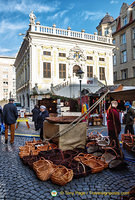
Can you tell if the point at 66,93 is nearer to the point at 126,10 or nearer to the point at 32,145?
the point at 32,145

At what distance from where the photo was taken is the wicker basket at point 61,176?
11.4 ft

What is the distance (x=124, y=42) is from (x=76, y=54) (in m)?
10.1

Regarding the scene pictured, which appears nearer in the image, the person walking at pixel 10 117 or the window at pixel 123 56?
the person walking at pixel 10 117

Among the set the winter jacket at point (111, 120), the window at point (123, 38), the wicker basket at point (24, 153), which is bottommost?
the wicker basket at point (24, 153)

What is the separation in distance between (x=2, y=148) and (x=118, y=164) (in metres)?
4.36

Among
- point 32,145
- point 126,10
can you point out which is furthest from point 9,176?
point 126,10

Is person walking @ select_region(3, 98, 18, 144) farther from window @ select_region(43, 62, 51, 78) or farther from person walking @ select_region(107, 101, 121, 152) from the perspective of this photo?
window @ select_region(43, 62, 51, 78)

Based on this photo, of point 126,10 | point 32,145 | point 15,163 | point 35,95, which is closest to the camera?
point 15,163

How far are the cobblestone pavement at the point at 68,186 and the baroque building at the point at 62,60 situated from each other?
1536 centimetres

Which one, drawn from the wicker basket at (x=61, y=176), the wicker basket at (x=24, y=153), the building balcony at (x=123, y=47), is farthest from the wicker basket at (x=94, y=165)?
the building balcony at (x=123, y=47)

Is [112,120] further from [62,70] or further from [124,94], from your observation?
[62,70]

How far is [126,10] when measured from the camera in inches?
1094

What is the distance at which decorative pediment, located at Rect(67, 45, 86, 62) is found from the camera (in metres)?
23.8

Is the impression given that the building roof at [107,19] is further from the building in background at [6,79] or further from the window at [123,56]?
the building in background at [6,79]
